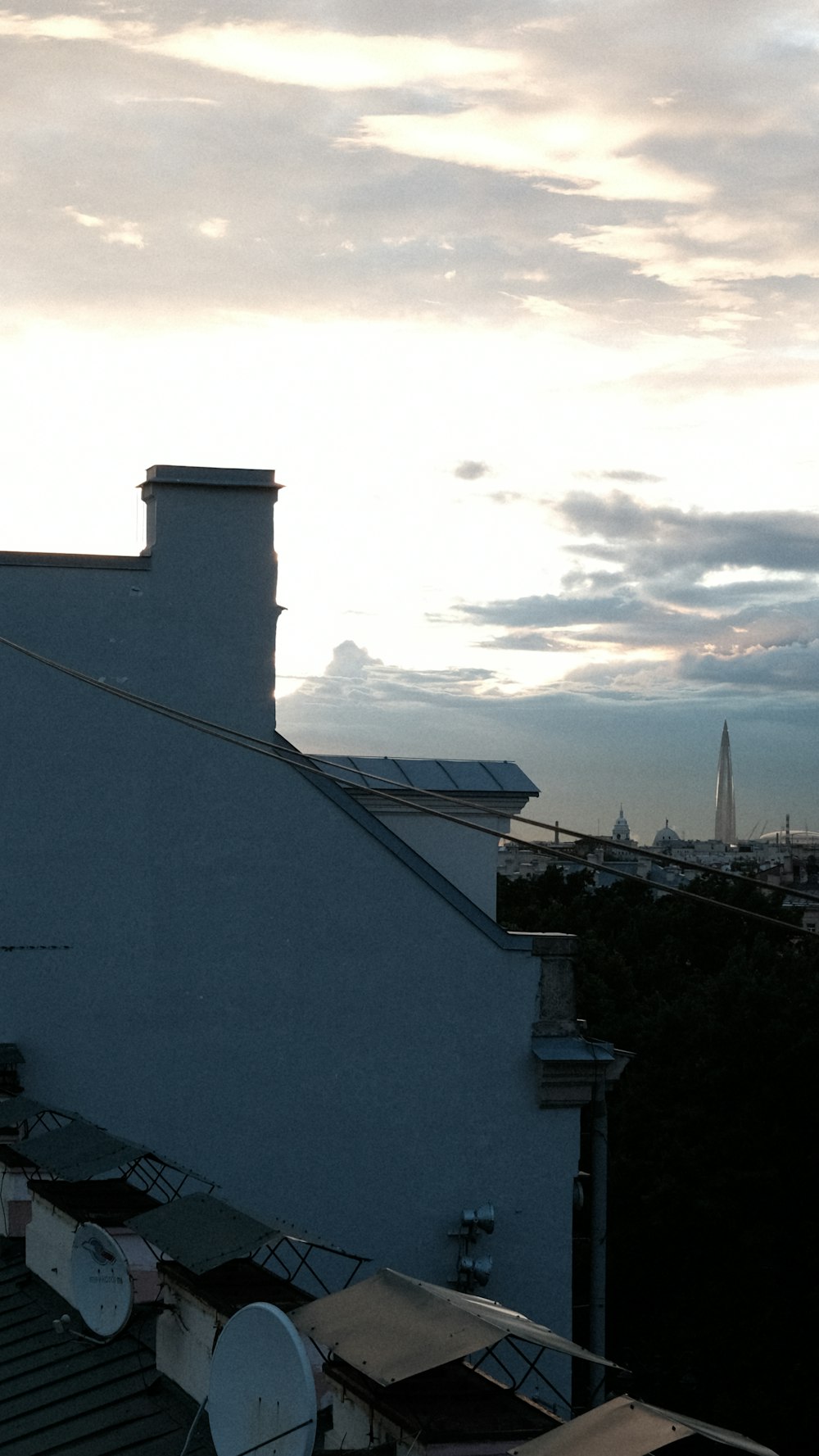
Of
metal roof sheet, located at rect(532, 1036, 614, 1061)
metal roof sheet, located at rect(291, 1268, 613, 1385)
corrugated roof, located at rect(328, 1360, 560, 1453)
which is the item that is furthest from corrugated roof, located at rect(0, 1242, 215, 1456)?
metal roof sheet, located at rect(532, 1036, 614, 1061)

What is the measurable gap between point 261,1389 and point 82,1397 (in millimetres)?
3329

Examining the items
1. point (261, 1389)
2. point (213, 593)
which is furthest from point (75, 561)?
point (261, 1389)

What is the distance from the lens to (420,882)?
68.2ft

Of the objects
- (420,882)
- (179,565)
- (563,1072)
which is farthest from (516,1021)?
(179,565)

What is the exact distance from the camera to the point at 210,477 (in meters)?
21.9

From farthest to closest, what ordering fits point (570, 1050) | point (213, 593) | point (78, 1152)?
point (213, 593), point (570, 1050), point (78, 1152)

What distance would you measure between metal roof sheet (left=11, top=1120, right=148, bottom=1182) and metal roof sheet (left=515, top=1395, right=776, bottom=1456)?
852cm

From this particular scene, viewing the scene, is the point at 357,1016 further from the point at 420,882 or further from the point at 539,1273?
the point at 539,1273

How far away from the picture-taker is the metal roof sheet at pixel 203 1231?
1291cm

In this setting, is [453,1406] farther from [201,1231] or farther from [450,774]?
[450,774]

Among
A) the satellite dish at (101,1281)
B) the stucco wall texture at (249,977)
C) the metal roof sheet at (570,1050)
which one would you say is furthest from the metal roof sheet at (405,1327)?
the stucco wall texture at (249,977)

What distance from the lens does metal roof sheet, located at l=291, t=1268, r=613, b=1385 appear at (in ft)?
32.3

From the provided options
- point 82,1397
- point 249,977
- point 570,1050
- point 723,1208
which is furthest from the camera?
point 723,1208

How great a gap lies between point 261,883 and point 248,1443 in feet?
34.9
